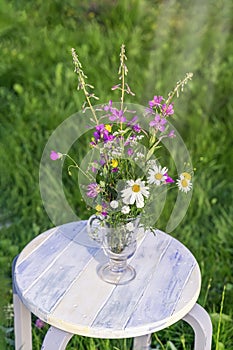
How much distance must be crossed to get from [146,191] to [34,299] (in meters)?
0.39

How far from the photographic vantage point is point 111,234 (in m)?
1.55

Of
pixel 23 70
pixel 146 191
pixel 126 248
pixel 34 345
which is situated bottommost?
pixel 34 345

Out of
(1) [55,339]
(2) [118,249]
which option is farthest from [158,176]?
(1) [55,339]

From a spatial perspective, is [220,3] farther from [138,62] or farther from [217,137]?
[217,137]

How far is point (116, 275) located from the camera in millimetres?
1635

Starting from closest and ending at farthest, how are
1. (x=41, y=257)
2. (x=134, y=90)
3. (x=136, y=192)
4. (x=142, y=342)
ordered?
1. (x=136, y=192)
2. (x=41, y=257)
3. (x=142, y=342)
4. (x=134, y=90)

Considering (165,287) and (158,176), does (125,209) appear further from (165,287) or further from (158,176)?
(165,287)

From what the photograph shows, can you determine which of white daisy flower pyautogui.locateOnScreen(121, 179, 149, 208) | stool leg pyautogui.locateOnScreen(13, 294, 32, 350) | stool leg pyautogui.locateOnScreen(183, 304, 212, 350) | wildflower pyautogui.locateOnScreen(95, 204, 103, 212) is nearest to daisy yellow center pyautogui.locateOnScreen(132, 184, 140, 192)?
white daisy flower pyautogui.locateOnScreen(121, 179, 149, 208)

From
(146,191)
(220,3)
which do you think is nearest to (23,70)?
(220,3)

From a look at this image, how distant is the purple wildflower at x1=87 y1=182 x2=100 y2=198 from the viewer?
148 centimetres

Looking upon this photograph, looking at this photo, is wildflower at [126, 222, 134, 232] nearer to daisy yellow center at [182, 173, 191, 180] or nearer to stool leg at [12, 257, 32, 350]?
daisy yellow center at [182, 173, 191, 180]

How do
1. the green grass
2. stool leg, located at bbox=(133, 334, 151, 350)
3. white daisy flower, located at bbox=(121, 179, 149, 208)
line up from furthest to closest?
the green grass, stool leg, located at bbox=(133, 334, 151, 350), white daisy flower, located at bbox=(121, 179, 149, 208)

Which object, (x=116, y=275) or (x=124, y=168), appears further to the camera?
(x=116, y=275)

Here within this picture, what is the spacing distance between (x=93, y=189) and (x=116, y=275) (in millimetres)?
280
